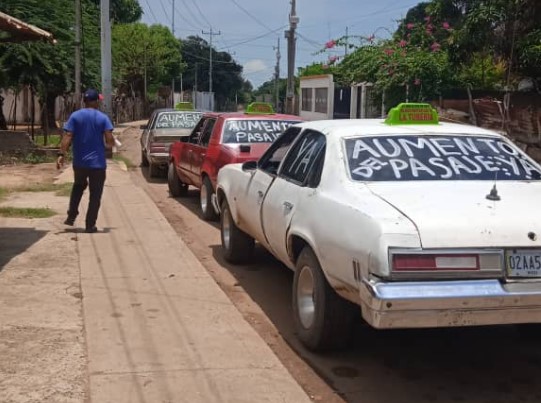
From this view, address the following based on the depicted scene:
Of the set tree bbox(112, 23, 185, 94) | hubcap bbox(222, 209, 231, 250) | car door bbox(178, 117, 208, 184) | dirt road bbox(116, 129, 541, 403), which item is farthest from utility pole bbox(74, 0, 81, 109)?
tree bbox(112, 23, 185, 94)

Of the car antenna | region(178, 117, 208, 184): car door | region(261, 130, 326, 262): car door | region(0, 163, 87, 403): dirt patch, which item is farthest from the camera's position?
region(178, 117, 208, 184): car door

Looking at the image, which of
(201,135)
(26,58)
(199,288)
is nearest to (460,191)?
(199,288)

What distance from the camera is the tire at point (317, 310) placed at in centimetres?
443

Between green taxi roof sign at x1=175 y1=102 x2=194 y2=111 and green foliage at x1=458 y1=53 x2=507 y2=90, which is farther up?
green foliage at x1=458 y1=53 x2=507 y2=90

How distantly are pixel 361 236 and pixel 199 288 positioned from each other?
275 centimetres

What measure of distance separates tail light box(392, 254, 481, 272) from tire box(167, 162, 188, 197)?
28.9 feet

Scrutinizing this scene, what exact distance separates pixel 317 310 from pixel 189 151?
22.3ft

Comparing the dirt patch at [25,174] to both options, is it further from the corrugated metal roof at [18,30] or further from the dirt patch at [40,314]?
the corrugated metal roof at [18,30]

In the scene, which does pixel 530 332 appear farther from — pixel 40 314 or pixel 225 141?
pixel 225 141

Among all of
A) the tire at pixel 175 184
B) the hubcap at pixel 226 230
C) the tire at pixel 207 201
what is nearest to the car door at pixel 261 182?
the hubcap at pixel 226 230

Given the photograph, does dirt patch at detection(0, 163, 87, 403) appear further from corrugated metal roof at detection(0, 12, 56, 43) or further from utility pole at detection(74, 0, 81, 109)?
utility pole at detection(74, 0, 81, 109)

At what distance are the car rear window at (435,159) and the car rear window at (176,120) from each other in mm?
10425

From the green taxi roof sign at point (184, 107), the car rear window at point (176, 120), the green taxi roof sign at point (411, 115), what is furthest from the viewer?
the green taxi roof sign at point (184, 107)

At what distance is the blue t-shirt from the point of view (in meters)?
8.27
